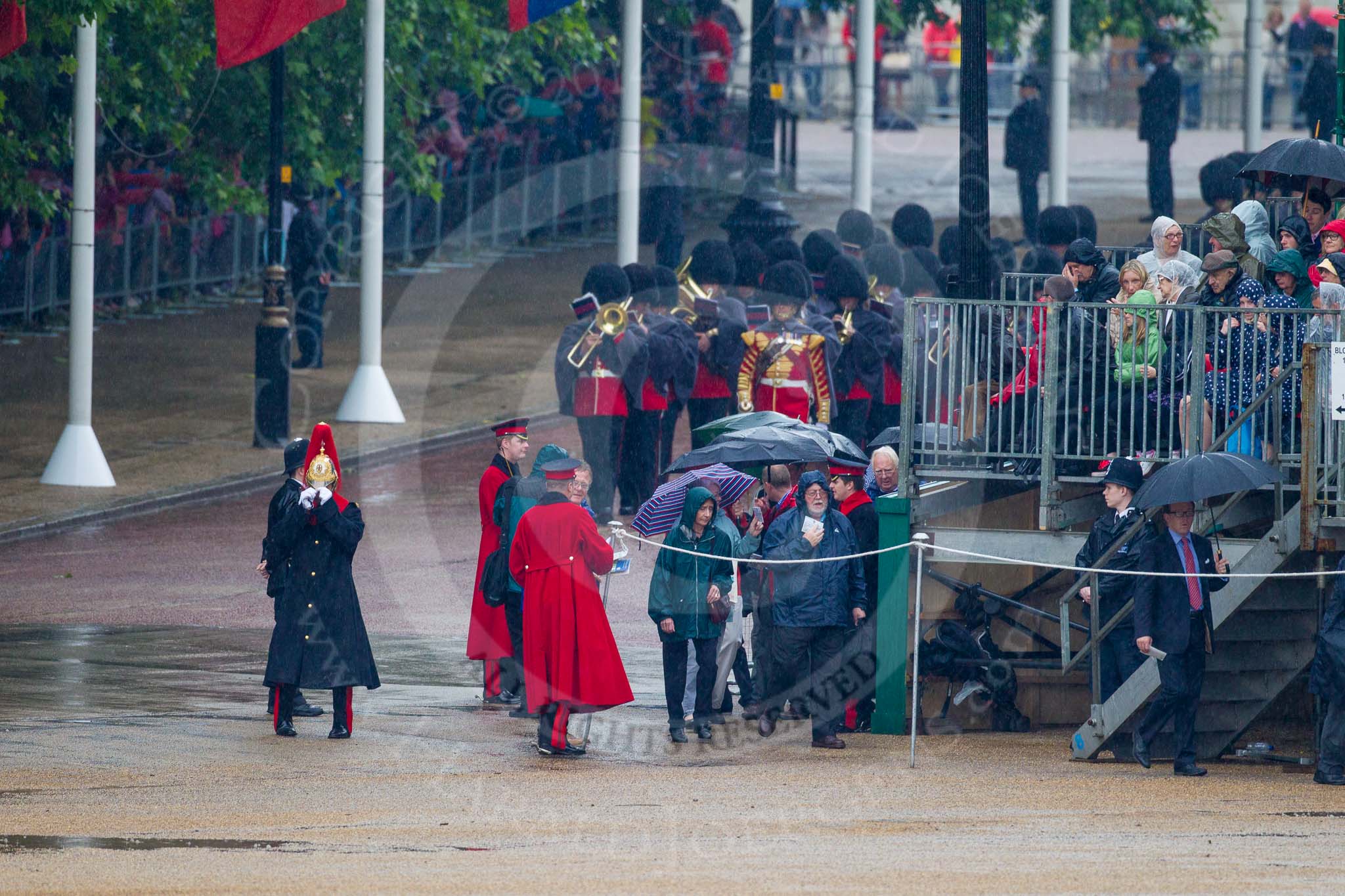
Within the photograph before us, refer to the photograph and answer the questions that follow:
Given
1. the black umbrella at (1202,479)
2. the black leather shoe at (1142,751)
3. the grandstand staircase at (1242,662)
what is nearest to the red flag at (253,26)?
the grandstand staircase at (1242,662)

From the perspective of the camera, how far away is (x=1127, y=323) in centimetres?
1295

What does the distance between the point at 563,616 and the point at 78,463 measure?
27.9ft

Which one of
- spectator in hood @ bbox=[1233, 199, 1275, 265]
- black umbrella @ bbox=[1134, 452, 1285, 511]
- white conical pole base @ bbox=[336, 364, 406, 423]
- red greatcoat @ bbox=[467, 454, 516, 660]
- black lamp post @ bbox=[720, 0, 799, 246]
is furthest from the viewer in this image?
black lamp post @ bbox=[720, 0, 799, 246]

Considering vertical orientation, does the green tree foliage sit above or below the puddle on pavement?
above

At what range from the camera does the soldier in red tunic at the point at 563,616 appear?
1238 centimetres

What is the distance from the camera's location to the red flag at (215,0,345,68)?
64.5 feet

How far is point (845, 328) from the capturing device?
19.0m

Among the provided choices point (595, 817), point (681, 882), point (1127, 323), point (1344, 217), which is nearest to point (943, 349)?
point (1127, 323)

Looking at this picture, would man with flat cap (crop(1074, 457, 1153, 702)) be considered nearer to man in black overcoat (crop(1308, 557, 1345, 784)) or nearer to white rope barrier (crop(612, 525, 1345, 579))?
white rope barrier (crop(612, 525, 1345, 579))

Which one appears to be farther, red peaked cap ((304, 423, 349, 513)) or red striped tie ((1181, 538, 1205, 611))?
red peaked cap ((304, 423, 349, 513))

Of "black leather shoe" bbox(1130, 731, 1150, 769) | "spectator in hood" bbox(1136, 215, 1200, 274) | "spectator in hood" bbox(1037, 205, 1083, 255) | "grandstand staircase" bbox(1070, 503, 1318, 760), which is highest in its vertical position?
"spectator in hood" bbox(1037, 205, 1083, 255)

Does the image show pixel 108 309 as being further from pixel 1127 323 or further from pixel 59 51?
pixel 1127 323

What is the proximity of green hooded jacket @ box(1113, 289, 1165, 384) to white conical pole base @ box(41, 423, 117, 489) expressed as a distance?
9783mm

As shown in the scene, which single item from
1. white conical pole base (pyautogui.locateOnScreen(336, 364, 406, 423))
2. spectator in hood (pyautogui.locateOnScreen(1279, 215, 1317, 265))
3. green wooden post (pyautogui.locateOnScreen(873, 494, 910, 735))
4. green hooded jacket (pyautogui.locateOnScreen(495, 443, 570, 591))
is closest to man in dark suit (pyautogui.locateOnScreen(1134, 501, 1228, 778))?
green wooden post (pyautogui.locateOnScreen(873, 494, 910, 735))
